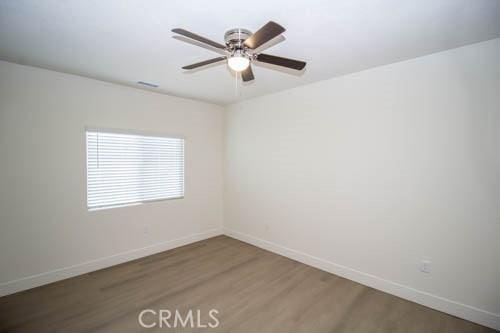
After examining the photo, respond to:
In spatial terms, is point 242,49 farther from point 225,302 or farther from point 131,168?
point 131,168

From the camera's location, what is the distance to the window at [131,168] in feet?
10.7

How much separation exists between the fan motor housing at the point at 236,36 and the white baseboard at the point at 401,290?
9.62 feet

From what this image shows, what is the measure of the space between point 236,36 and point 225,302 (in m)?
2.60

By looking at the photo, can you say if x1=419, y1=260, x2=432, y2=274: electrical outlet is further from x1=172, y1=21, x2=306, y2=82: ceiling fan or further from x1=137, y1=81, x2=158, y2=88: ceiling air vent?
x1=137, y1=81, x2=158, y2=88: ceiling air vent

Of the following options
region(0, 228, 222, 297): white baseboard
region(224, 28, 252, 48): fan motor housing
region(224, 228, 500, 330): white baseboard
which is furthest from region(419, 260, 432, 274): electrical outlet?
region(0, 228, 222, 297): white baseboard

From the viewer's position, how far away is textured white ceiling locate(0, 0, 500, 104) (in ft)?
5.47

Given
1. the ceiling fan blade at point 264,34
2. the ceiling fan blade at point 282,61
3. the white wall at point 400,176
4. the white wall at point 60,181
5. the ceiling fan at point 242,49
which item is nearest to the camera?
the ceiling fan blade at point 264,34

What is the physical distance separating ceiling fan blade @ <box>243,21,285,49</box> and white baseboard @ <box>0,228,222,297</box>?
3396mm

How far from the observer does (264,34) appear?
59.6 inches

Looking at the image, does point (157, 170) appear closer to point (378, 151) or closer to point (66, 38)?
point (66, 38)

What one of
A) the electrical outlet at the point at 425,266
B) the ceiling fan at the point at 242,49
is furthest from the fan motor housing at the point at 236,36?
the electrical outlet at the point at 425,266

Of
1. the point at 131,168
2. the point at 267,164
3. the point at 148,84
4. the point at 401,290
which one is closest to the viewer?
the point at 401,290

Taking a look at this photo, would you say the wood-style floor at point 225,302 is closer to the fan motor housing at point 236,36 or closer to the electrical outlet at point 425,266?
the electrical outlet at point 425,266

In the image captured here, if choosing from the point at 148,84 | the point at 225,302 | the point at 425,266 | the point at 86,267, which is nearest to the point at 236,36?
the point at 148,84
